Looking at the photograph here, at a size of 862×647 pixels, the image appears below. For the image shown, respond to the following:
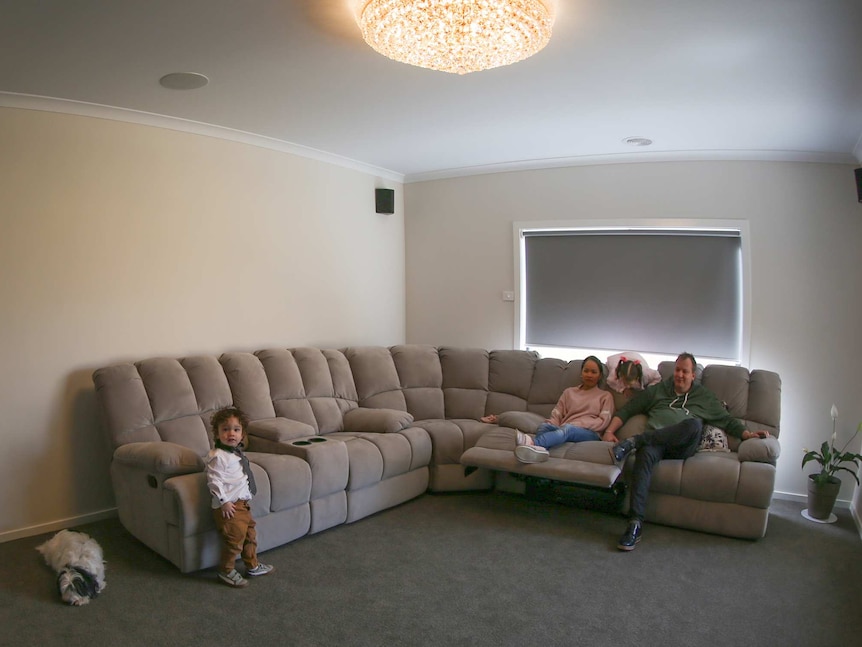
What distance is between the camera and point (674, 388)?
15.0 feet

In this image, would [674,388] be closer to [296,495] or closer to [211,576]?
[296,495]

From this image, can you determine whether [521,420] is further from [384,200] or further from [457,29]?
[457,29]

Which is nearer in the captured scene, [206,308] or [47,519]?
[47,519]

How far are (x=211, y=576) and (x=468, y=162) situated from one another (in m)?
3.89

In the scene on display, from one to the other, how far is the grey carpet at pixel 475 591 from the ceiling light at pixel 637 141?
2.70 m

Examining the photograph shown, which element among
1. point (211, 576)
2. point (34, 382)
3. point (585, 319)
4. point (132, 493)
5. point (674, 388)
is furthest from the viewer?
point (585, 319)

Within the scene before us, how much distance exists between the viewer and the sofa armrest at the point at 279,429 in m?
4.04

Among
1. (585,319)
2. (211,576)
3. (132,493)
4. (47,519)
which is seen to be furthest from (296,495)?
(585,319)

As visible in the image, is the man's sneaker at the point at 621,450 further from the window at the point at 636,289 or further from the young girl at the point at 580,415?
the window at the point at 636,289

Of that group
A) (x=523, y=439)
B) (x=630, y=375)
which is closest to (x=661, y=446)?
(x=630, y=375)

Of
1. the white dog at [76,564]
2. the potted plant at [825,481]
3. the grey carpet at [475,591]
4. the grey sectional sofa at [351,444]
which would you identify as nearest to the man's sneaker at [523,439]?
the grey sectional sofa at [351,444]

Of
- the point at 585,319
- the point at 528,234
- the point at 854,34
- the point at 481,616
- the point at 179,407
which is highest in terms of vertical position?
the point at 854,34

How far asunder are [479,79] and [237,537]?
A: 2709mm

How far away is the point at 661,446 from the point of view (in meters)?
4.09
